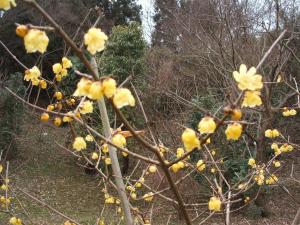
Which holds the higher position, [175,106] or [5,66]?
[5,66]

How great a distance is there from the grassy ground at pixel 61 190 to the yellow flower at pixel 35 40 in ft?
21.1

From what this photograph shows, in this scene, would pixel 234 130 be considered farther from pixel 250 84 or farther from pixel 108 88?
pixel 108 88

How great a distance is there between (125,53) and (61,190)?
3.98 meters

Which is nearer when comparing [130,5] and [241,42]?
[241,42]

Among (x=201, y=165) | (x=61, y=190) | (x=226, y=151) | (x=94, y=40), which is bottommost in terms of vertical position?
(x=61, y=190)

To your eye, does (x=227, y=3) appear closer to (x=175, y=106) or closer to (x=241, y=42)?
(x=241, y=42)

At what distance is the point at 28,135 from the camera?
49.5ft

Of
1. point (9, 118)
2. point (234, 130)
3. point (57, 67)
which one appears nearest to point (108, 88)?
point (234, 130)

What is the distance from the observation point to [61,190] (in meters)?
11.5

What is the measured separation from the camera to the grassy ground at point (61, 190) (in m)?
9.25

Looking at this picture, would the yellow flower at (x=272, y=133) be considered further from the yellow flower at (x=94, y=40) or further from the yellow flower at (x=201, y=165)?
the yellow flower at (x=94, y=40)

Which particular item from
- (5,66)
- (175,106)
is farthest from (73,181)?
(5,66)

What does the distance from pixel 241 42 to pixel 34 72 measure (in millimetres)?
8071

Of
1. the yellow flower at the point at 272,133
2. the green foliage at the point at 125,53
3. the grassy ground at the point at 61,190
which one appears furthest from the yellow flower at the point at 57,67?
the green foliage at the point at 125,53
